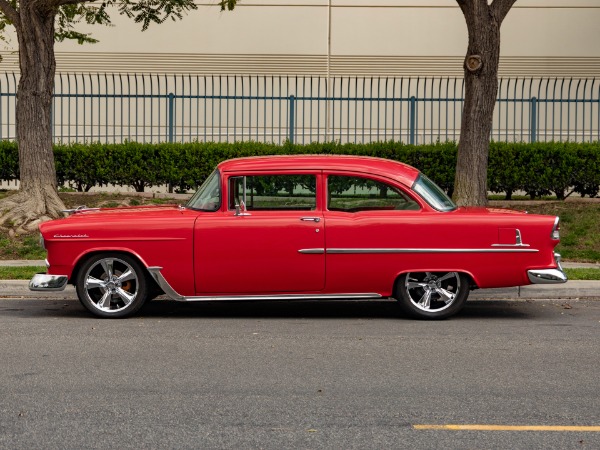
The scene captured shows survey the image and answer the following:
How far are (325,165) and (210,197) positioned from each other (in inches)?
44.8

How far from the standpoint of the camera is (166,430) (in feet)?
20.5

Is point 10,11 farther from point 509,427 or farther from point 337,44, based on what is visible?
point 509,427

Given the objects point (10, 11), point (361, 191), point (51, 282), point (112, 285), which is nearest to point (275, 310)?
point (361, 191)

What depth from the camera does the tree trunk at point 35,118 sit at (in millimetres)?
16953

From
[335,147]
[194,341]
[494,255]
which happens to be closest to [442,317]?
[494,255]

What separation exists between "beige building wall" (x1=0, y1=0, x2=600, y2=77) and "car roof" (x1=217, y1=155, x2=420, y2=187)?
17044 mm

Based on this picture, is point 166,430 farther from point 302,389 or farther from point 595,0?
point 595,0

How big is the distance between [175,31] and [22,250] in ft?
43.4

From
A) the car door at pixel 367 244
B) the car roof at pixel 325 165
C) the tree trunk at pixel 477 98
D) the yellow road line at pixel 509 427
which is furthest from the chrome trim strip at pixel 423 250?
the tree trunk at pixel 477 98

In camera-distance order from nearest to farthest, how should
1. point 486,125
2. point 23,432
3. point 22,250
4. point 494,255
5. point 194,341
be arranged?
point 23,432, point 194,341, point 494,255, point 22,250, point 486,125

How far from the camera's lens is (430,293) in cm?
1052

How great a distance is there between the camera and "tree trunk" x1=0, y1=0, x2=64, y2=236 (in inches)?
667

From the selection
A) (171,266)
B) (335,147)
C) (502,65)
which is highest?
(502,65)

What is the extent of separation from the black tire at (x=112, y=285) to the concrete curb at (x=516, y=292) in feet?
4.63
